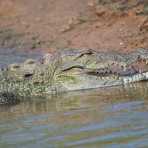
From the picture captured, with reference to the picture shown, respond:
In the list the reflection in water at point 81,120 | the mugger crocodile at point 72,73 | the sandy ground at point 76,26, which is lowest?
the reflection in water at point 81,120

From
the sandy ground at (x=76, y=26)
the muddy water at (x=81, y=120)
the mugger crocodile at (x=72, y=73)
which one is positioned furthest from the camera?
the sandy ground at (x=76, y=26)

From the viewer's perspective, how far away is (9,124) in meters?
7.16

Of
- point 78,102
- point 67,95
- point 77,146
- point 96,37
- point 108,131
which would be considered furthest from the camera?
point 96,37

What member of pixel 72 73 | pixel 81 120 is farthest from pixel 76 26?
pixel 81 120

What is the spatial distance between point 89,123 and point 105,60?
3.43m

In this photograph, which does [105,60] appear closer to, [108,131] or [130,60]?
[130,60]

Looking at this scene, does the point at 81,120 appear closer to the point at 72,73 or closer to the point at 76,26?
the point at 72,73

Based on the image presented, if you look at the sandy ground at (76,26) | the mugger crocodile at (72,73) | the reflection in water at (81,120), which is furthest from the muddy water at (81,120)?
the sandy ground at (76,26)

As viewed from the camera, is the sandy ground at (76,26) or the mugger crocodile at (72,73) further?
the sandy ground at (76,26)

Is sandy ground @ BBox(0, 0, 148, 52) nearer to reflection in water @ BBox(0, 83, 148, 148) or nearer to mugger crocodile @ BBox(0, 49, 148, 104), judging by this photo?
mugger crocodile @ BBox(0, 49, 148, 104)

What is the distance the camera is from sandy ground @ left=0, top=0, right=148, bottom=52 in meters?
14.9

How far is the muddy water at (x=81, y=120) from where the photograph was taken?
5.81 m

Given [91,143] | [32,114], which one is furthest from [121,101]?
[91,143]

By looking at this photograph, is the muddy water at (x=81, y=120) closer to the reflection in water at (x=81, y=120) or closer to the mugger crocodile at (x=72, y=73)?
the reflection in water at (x=81, y=120)
